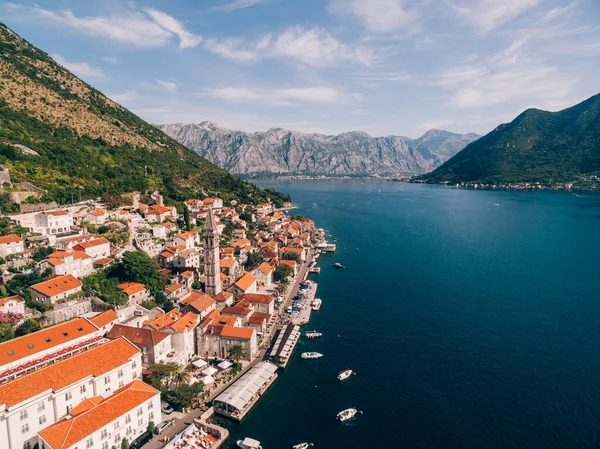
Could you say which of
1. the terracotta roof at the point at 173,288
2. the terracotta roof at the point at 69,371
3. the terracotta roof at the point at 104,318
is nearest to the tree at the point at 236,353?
the terracotta roof at the point at 69,371

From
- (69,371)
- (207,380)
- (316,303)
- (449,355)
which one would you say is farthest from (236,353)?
(449,355)

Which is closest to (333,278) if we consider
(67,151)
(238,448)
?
(238,448)

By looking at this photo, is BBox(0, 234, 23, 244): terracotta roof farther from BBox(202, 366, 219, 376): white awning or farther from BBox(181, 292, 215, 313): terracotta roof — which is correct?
BBox(202, 366, 219, 376): white awning

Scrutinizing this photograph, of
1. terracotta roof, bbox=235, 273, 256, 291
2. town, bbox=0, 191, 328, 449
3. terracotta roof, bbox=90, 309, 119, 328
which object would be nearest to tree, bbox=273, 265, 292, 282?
town, bbox=0, 191, 328, 449

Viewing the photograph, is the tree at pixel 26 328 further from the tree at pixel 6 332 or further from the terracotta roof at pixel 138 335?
the terracotta roof at pixel 138 335

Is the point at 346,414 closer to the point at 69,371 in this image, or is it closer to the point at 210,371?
the point at 210,371

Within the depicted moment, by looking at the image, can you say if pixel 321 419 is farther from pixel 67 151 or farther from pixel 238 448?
pixel 67 151

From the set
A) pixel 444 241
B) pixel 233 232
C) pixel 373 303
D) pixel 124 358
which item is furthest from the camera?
pixel 444 241
